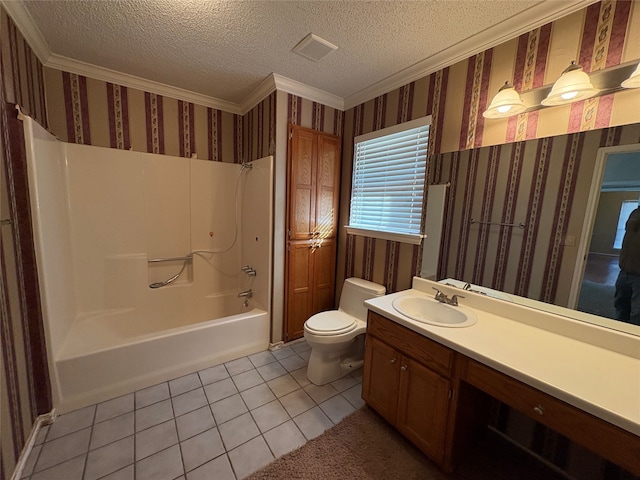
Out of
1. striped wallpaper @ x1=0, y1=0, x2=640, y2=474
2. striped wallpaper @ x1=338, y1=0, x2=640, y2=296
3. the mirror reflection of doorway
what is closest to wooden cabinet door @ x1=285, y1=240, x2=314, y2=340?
striped wallpaper @ x1=0, y1=0, x2=640, y2=474

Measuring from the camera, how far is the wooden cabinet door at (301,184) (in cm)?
231

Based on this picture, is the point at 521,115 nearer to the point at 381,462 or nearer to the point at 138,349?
the point at 381,462

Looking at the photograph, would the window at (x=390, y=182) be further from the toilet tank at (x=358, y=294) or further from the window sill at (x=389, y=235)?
the toilet tank at (x=358, y=294)

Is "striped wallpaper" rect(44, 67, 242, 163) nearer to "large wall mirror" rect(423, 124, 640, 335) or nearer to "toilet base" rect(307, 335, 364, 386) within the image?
"toilet base" rect(307, 335, 364, 386)

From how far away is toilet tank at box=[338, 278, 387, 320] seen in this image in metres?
2.18

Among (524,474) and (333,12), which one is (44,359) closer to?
(333,12)

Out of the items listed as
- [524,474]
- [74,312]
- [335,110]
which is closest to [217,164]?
[335,110]

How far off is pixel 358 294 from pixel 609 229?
156cm

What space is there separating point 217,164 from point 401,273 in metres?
2.18

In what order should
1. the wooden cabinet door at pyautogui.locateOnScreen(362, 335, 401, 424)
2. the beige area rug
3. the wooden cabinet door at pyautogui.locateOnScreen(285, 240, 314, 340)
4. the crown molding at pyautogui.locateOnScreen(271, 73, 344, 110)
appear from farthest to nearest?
1. the wooden cabinet door at pyautogui.locateOnScreen(285, 240, 314, 340)
2. the crown molding at pyautogui.locateOnScreen(271, 73, 344, 110)
3. the wooden cabinet door at pyautogui.locateOnScreen(362, 335, 401, 424)
4. the beige area rug

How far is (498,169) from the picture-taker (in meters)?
1.53

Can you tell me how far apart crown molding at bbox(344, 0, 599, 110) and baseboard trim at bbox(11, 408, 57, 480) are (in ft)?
10.7

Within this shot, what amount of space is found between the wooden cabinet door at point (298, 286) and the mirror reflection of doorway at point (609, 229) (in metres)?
1.91

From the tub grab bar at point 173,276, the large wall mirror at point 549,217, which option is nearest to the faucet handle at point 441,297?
the large wall mirror at point 549,217
